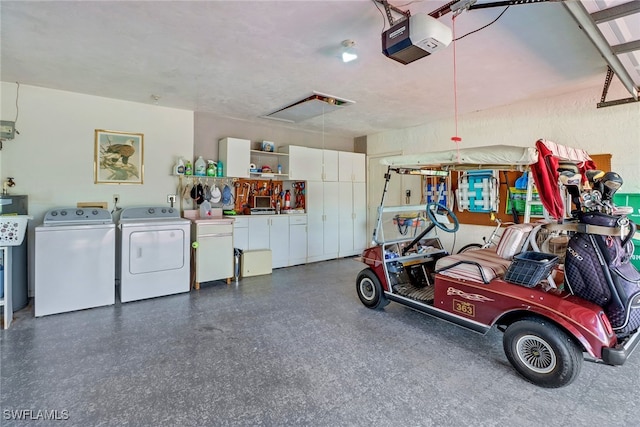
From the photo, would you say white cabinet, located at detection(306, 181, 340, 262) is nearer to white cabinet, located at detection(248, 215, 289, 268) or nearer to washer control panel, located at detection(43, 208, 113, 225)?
white cabinet, located at detection(248, 215, 289, 268)

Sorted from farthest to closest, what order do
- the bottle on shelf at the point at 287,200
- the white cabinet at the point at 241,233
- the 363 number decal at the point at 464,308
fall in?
the bottle on shelf at the point at 287,200 → the white cabinet at the point at 241,233 → the 363 number decal at the point at 464,308

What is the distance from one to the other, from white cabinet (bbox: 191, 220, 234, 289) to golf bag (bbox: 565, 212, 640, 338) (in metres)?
4.14

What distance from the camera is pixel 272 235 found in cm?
568

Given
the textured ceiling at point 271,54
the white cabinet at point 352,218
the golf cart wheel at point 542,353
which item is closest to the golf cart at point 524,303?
the golf cart wheel at point 542,353

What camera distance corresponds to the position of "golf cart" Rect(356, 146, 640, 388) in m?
2.06

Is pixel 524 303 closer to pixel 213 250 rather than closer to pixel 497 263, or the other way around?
pixel 497 263

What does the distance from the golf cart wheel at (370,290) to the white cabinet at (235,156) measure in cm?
284

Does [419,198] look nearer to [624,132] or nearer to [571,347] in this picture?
[624,132]

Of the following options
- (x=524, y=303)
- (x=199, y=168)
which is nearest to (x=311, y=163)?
(x=199, y=168)

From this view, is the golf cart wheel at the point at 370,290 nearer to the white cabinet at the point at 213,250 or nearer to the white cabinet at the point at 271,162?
the white cabinet at the point at 213,250

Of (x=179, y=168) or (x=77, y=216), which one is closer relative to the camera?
(x=77, y=216)

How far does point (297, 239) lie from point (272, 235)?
1.85 feet

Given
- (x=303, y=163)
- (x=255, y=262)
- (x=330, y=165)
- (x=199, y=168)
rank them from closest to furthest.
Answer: (x=199, y=168), (x=255, y=262), (x=303, y=163), (x=330, y=165)

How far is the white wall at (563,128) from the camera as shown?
144 inches
